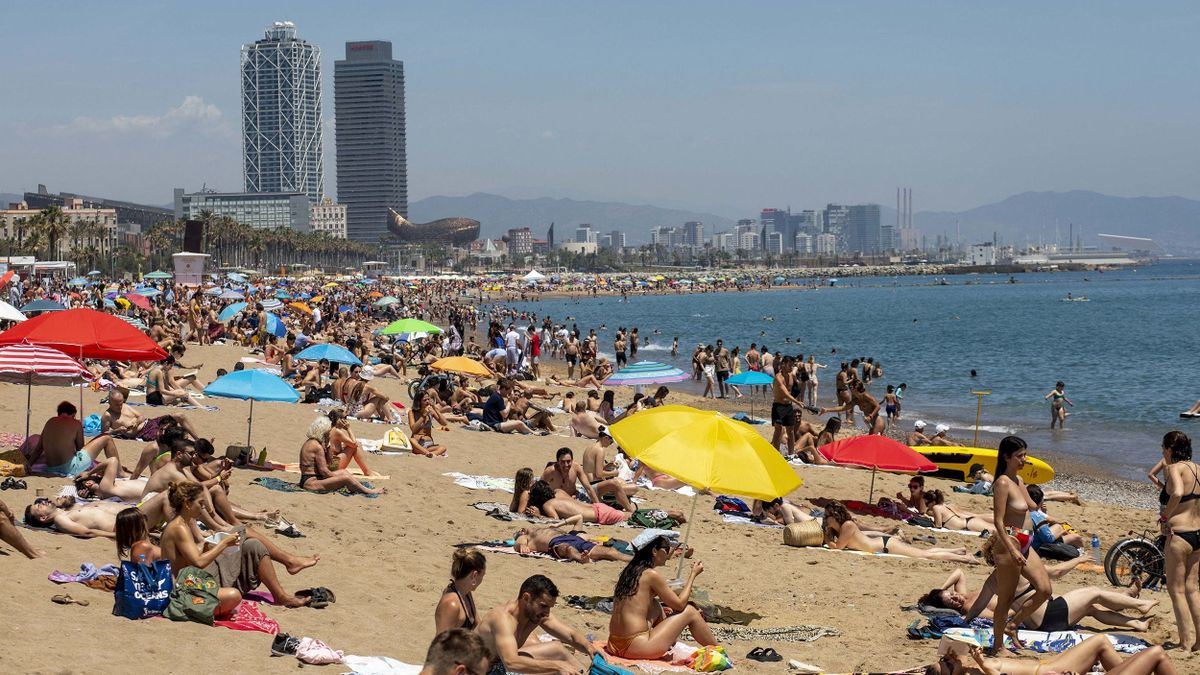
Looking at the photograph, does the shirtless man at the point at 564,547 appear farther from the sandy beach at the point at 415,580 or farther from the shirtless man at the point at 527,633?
the shirtless man at the point at 527,633

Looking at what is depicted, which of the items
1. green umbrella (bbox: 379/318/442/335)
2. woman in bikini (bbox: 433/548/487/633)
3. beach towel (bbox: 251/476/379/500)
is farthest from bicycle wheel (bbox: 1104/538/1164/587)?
green umbrella (bbox: 379/318/442/335)

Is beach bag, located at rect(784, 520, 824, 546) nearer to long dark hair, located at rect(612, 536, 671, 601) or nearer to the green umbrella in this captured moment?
long dark hair, located at rect(612, 536, 671, 601)

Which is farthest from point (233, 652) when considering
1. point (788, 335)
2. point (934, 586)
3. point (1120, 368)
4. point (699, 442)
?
point (788, 335)

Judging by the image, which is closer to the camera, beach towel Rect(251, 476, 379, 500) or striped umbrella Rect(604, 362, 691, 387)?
beach towel Rect(251, 476, 379, 500)

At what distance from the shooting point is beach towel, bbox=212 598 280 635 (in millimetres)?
7457

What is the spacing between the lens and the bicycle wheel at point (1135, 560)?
10039 millimetres

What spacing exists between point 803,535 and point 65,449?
698 centimetres

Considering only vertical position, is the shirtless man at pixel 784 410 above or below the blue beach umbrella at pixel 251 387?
below

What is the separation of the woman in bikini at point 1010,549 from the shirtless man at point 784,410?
30.0 feet

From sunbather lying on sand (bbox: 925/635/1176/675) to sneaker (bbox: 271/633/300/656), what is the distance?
3.65 meters

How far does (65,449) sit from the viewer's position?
11008mm

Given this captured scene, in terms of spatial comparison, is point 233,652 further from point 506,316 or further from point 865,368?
point 506,316

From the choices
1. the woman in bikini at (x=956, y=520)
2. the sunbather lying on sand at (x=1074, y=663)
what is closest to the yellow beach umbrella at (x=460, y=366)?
the woman in bikini at (x=956, y=520)

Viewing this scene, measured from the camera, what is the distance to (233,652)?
6.96 m
